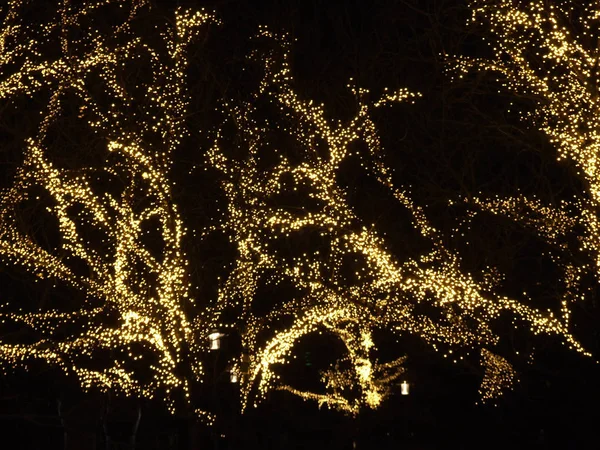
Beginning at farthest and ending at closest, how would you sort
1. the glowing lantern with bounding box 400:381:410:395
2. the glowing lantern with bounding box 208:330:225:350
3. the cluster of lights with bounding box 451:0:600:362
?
the glowing lantern with bounding box 400:381:410:395 → the glowing lantern with bounding box 208:330:225:350 → the cluster of lights with bounding box 451:0:600:362

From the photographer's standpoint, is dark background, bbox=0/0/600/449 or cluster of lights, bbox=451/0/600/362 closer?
cluster of lights, bbox=451/0/600/362

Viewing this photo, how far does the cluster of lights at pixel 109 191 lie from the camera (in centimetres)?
925

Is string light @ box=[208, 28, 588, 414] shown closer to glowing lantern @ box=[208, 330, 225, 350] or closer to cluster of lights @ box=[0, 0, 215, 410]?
glowing lantern @ box=[208, 330, 225, 350]

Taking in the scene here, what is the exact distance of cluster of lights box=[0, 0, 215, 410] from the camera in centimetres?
925

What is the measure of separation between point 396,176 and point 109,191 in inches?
181

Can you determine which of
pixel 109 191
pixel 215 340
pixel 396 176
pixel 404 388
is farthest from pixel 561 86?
pixel 404 388

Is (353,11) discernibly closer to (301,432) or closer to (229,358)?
(229,358)

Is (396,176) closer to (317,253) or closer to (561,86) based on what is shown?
(317,253)

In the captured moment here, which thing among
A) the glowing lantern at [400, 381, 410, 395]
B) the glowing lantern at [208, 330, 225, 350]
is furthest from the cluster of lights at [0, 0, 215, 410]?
the glowing lantern at [400, 381, 410, 395]

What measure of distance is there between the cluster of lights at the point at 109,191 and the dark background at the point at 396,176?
49 centimetres

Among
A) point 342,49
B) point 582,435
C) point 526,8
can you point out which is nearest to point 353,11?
point 342,49

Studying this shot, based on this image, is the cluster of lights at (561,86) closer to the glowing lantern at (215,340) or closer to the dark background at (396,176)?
the dark background at (396,176)

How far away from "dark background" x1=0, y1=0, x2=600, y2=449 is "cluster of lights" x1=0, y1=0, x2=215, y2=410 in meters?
0.49

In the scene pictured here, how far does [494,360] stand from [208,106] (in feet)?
19.7
